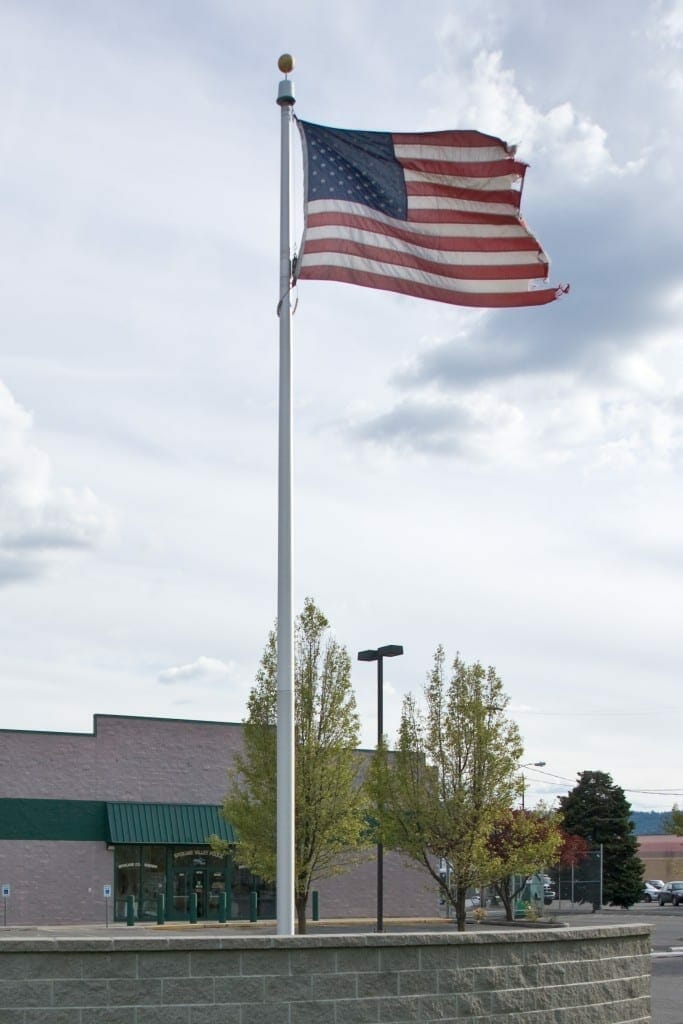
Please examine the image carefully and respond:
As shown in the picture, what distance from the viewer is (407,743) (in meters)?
26.2

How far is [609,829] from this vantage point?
6725 cm

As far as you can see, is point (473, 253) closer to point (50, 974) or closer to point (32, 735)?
point (50, 974)

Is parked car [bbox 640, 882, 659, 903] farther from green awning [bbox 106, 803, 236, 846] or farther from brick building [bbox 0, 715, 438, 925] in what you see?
green awning [bbox 106, 803, 236, 846]

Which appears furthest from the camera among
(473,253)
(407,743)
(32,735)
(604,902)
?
(604,902)

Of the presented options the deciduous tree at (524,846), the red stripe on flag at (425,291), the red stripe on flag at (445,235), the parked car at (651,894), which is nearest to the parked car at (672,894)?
the parked car at (651,894)

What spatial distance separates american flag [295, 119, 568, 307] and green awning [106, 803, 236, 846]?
107 ft

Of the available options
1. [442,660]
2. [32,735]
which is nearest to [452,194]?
[442,660]

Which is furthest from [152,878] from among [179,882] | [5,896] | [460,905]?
[460,905]

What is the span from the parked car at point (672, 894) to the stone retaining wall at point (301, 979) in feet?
213

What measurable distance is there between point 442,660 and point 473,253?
14.7 meters

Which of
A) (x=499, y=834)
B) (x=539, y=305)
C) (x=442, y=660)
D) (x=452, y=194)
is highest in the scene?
(x=452, y=194)

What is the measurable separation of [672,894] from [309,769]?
52232 millimetres

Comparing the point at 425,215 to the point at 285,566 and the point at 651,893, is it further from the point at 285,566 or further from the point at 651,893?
the point at 651,893

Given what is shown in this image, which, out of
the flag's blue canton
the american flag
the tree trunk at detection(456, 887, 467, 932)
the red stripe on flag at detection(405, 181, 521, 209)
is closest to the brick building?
the tree trunk at detection(456, 887, 467, 932)
